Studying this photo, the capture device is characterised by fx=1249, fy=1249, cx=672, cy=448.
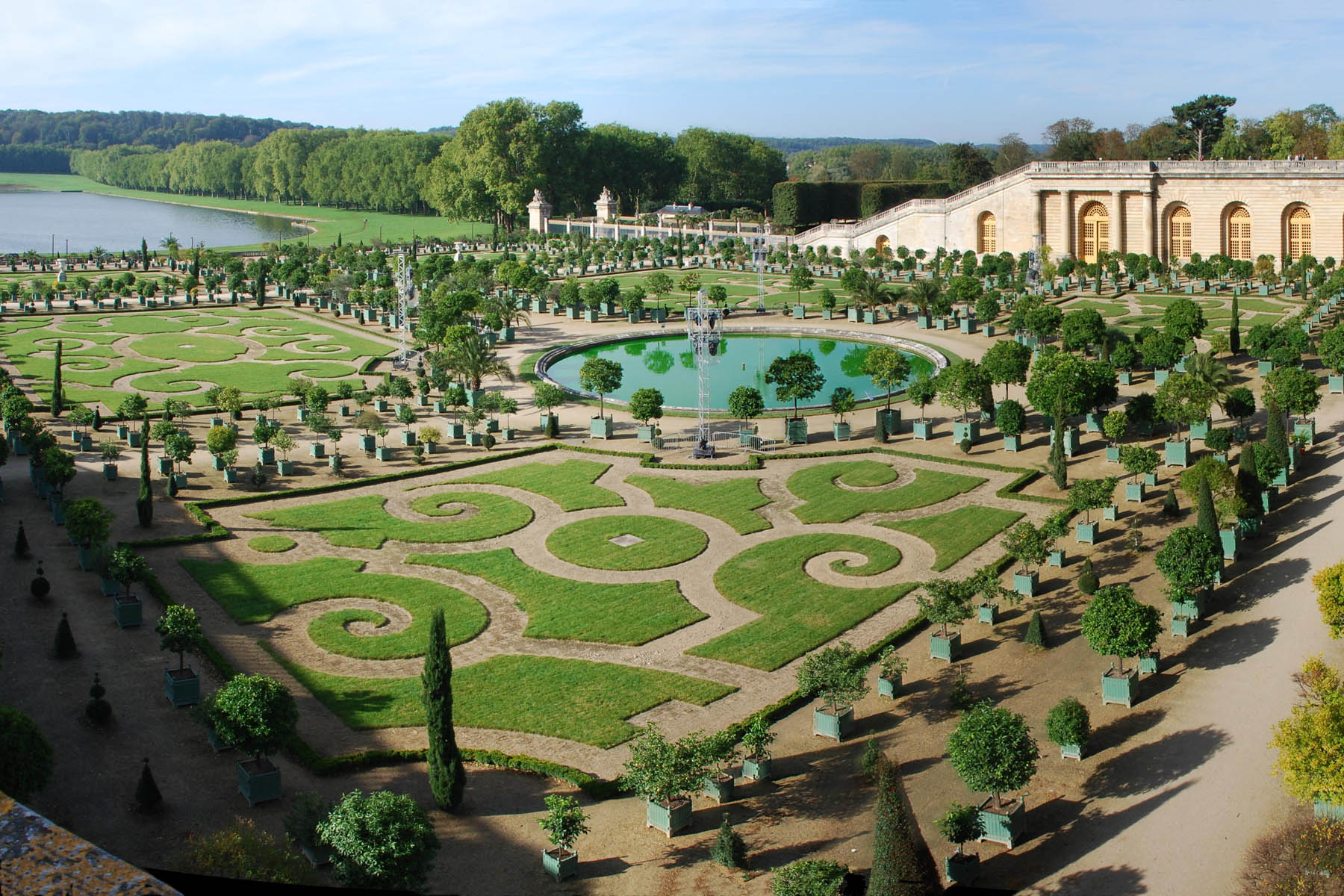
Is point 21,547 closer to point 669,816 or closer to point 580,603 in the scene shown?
point 580,603

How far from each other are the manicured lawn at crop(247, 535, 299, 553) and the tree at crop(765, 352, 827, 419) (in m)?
20.5

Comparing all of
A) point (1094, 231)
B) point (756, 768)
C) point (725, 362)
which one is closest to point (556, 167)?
point (1094, 231)

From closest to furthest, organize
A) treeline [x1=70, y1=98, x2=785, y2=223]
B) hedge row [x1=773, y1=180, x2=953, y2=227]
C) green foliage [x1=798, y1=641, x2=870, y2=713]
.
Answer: green foliage [x1=798, y1=641, x2=870, y2=713]
hedge row [x1=773, y1=180, x2=953, y2=227]
treeline [x1=70, y1=98, x2=785, y2=223]

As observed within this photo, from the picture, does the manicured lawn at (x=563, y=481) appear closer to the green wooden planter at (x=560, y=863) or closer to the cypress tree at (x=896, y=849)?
the green wooden planter at (x=560, y=863)

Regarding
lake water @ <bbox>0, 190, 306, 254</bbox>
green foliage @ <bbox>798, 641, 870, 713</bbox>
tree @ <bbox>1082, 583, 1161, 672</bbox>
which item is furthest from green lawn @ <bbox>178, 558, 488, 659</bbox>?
lake water @ <bbox>0, 190, 306, 254</bbox>

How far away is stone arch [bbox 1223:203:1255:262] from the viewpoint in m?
85.6

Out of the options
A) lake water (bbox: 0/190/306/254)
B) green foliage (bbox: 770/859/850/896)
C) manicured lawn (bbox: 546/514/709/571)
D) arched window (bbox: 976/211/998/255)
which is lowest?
green foliage (bbox: 770/859/850/896)

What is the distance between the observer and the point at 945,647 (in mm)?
29609

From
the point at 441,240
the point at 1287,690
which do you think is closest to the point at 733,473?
the point at 1287,690

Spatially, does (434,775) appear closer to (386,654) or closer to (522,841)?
(522,841)

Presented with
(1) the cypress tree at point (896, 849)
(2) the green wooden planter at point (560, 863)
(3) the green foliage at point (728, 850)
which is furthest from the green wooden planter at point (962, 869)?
(2) the green wooden planter at point (560, 863)

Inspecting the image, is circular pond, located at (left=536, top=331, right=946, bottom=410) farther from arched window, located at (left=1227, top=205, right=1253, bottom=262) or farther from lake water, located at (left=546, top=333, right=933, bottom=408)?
arched window, located at (left=1227, top=205, right=1253, bottom=262)

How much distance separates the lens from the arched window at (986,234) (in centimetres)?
9925

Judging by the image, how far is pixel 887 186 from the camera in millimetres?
121875
